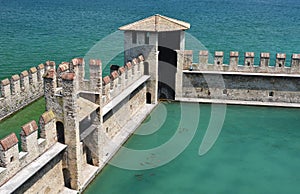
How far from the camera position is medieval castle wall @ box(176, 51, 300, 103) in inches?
761

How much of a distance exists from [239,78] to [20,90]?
34.9 feet

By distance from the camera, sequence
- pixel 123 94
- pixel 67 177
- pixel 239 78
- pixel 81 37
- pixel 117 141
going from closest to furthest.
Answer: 1. pixel 67 177
2. pixel 117 141
3. pixel 123 94
4. pixel 239 78
5. pixel 81 37

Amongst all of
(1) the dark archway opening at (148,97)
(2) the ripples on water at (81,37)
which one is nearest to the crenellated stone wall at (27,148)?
(1) the dark archway opening at (148,97)

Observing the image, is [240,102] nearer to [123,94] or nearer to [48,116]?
[123,94]

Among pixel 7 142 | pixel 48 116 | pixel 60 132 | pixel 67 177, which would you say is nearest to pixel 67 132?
pixel 60 132

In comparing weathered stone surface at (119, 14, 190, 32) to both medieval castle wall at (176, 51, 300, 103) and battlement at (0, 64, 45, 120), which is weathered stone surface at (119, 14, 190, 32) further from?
battlement at (0, 64, 45, 120)

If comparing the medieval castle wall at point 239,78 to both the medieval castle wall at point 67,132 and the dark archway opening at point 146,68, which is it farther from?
the medieval castle wall at point 67,132

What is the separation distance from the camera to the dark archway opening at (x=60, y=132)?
11727mm

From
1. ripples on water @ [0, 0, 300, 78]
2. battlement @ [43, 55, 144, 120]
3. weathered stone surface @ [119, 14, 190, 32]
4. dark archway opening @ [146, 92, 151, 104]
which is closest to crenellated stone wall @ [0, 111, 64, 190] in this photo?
battlement @ [43, 55, 144, 120]

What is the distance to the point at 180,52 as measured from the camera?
19.8 m

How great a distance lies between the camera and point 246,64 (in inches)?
770

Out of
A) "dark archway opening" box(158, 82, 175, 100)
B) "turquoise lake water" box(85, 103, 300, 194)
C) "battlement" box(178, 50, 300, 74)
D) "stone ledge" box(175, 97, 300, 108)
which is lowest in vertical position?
"turquoise lake water" box(85, 103, 300, 194)

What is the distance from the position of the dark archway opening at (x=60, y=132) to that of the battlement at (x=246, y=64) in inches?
372

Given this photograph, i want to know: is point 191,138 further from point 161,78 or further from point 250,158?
point 161,78
